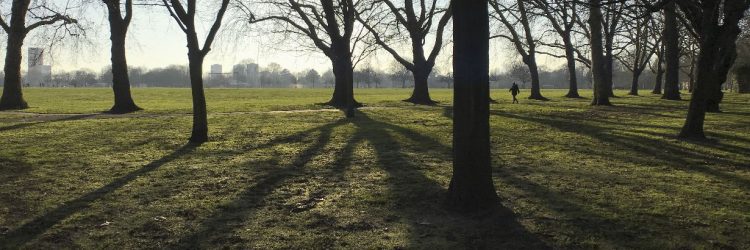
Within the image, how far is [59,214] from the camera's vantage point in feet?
19.6

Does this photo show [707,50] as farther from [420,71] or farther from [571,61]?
[571,61]

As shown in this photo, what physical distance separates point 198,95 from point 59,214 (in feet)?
18.7

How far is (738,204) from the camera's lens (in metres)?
6.09

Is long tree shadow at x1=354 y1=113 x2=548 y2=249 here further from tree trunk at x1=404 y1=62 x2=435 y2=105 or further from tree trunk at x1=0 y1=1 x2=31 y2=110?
tree trunk at x1=0 y1=1 x2=31 y2=110

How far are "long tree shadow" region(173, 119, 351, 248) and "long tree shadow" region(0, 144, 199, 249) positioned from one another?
57.9 inches

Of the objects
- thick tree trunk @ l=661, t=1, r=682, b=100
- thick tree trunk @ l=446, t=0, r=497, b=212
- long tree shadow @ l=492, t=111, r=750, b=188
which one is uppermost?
thick tree trunk @ l=661, t=1, r=682, b=100

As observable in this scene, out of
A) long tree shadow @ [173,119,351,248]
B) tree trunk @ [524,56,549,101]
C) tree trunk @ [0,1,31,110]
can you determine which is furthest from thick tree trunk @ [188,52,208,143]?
tree trunk @ [524,56,549,101]

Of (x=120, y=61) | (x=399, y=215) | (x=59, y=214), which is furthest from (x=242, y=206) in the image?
(x=120, y=61)

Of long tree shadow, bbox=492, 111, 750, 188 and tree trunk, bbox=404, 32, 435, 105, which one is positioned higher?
tree trunk, bbox=404, 32, 435, 105

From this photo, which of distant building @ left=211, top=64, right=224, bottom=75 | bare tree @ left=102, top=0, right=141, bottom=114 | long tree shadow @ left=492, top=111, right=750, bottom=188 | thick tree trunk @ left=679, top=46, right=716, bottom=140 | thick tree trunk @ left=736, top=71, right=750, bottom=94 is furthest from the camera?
distant building @ left=211, top=64, right=224, bottom=75

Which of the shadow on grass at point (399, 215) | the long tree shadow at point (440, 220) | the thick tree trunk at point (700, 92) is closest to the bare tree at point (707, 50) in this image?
the thick tree trunk at point (700, 92)

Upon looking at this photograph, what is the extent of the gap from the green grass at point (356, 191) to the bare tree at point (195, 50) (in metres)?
0.57

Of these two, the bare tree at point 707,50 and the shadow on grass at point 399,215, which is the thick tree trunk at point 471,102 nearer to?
the shadow on grass at point 399,215

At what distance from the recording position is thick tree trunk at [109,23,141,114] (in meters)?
20.5
